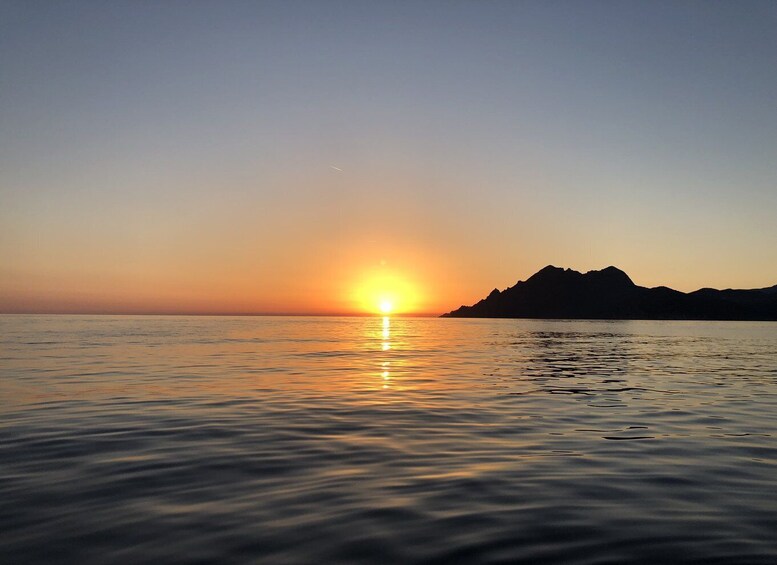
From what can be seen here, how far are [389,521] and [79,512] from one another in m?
4.58

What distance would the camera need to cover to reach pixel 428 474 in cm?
1004

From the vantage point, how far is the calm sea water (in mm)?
6707

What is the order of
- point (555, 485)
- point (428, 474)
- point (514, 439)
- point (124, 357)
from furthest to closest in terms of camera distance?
point (124, 357), point (514, 439), point (428, 474), point (555, 485)

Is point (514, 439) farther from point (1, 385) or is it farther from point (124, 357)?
point (124, 357)

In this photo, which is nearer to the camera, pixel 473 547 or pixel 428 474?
pixel 473 547

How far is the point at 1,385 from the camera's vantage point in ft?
75.5

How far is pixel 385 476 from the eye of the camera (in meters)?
9.90

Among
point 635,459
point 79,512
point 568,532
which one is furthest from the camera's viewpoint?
point 635,459

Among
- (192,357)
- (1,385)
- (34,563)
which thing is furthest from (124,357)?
(34,563)

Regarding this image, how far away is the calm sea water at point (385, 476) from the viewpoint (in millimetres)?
6707

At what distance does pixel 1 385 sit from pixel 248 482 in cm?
1960

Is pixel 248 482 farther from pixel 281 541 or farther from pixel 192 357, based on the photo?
pixel 192 357

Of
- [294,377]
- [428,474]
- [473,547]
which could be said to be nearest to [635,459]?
[428,474]

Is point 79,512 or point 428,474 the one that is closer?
point 79,512
